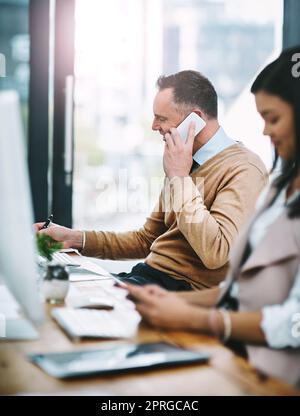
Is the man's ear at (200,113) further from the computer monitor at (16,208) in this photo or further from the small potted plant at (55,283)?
the computer monitor at (16,208)

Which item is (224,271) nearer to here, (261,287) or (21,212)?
(261,287)

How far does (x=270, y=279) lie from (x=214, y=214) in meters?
0.67

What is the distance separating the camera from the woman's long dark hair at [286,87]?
1.16m

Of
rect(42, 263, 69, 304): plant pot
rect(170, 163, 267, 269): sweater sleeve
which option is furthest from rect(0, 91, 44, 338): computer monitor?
rect(170, 163, 267, 269): sweater sleeve

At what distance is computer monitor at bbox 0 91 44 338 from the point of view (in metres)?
0.88

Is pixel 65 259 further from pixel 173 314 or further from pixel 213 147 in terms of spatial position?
pixel 173 314

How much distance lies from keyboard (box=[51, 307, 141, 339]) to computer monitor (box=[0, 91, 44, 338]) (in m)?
0.14

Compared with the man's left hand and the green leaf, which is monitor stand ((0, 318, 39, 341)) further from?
the man's left hand

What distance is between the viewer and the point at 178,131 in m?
1.98

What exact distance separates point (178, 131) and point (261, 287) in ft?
3.16

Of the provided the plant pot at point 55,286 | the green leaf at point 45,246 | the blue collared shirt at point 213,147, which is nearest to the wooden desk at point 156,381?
the plant pot at point 55,286

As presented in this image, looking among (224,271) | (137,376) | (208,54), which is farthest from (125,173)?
(137,376)

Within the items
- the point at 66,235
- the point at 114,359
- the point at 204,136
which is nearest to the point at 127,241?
the point at 66,235
